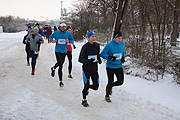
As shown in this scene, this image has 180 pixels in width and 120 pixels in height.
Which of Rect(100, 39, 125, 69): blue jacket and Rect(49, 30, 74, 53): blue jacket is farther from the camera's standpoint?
Rect(49, 30, 74, 53): blue jacket

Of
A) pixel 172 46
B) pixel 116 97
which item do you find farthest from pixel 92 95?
pixel 172 46

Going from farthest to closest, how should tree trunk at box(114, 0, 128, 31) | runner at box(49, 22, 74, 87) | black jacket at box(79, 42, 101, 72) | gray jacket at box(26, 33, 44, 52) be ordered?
tree trunk at box(114, 0, 128, 31) < gray jacket at box(26, 33, 44, 52) < runner at box(49, 22, 74, 87) < black jacket at box(79, 42, 101, 72)

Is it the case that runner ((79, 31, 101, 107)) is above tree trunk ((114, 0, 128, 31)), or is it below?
below

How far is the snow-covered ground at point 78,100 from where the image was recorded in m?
3.72

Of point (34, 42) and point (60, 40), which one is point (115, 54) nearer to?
point (60, 40)

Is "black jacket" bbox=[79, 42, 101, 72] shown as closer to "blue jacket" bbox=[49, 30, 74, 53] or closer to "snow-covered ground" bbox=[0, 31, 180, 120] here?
"snow-covered ground" bbox=[0, 31, 180, 120]

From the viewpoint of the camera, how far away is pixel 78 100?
449 centimetres

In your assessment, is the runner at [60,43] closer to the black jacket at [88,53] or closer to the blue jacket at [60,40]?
the blue jacket at [60,40]

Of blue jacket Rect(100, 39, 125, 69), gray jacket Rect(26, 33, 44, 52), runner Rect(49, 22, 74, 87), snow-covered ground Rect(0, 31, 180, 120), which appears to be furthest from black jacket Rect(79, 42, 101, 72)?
gray jacket Rect(26, 33, 44, 52)

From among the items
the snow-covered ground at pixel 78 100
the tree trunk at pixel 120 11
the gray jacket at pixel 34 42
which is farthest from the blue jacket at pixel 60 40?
the tree trunk at pixel 120 11

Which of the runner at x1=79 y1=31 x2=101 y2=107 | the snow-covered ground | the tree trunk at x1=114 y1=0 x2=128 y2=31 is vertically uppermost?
the tree trunk at x1=114 y1=0 x2=128 y2=31

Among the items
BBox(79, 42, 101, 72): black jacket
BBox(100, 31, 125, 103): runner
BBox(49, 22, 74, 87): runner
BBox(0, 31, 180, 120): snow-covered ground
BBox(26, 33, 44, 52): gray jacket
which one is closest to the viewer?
BBox(0, 31, 180, 120): snow-covered ground

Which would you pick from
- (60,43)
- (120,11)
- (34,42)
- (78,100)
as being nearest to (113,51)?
(78,100)

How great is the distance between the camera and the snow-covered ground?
3.72 meters
